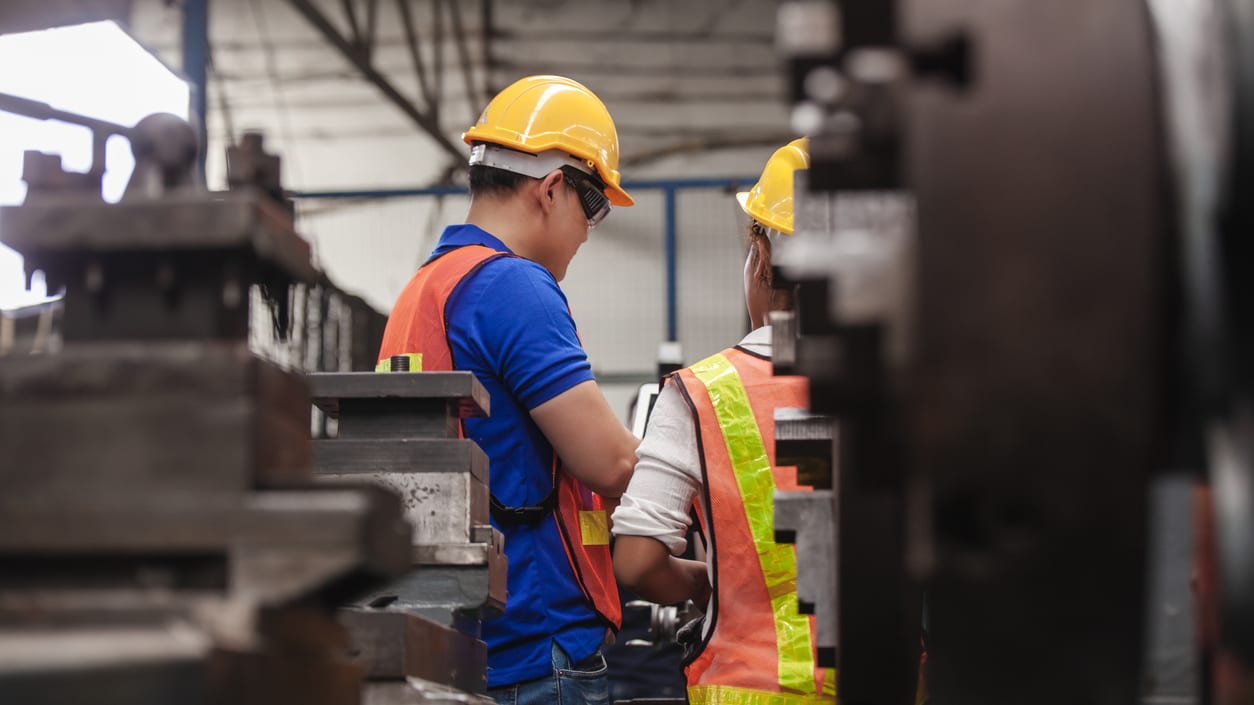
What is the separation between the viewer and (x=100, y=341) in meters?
0.93

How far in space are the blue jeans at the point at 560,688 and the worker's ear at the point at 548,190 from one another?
94 centimetres

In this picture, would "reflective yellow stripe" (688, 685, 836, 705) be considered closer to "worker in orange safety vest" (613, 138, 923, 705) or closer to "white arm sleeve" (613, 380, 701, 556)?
"worker in orange safety vest" (613, 138, 923, 705)

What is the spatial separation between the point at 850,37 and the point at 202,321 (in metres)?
0.51

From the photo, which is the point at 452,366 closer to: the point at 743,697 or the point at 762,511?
the point at 762,511

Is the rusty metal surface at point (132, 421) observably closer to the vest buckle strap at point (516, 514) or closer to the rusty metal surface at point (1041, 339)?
the rusty metal surface at point (1041, 339)

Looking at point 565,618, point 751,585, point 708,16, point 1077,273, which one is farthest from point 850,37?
point 708,16

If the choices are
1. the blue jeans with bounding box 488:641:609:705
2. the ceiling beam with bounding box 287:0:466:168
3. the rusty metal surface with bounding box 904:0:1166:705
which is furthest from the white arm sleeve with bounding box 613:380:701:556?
the ceiling beam with bounding box 287:0:466:168

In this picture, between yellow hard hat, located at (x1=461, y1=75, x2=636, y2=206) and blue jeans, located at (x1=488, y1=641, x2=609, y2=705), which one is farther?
yellow hard hat, located at (x1=461, y1=75, x2=636, y2=206)

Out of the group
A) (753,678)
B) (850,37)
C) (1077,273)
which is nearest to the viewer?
(1077,273)

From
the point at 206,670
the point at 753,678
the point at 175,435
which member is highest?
the point at 175,435

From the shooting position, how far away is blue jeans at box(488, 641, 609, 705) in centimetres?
219

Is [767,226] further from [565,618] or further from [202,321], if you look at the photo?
[202,321]

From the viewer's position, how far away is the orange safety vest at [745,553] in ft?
6.84

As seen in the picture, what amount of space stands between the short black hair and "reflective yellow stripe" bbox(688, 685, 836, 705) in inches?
44.1
